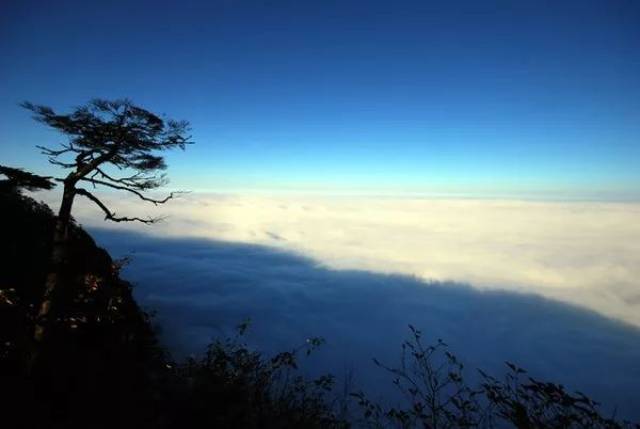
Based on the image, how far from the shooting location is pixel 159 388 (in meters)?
11.3

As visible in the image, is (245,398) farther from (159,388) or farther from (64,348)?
(64,348)

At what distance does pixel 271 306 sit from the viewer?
119 m

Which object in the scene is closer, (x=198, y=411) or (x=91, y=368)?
(x=198, y=411)

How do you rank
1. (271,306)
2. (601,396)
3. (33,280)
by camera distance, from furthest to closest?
(271,306)
(601,396)
(33,280)

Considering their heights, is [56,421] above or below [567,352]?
above

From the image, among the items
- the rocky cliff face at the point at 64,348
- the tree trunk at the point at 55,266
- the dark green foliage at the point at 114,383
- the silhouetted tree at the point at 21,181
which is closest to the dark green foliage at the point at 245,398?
the dark green foliage at the point at 114,383

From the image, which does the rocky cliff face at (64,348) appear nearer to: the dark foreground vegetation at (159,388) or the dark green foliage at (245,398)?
the dark foreground vegetation at (159,388)

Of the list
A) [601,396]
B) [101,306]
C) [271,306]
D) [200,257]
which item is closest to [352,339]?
[271,306]

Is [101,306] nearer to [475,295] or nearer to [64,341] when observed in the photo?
[64,341]

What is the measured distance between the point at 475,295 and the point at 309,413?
203 metres

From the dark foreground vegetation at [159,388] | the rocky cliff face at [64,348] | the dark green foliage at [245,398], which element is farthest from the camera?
the dark green foliage at [245,398]

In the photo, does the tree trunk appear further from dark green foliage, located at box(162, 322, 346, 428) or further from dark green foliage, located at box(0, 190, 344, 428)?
dark green foliage, located at box(162, 322, 346, 428)

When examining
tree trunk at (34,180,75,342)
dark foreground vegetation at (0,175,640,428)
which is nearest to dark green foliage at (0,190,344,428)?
dark foreground vegetation at (0,175,640,428)

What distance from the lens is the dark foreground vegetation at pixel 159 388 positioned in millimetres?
6712
